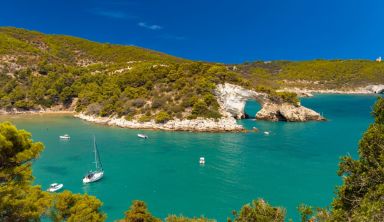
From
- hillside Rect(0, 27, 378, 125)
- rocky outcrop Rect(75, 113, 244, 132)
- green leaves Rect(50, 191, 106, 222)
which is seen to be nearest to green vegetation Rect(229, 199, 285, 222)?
green leaves Rect(50, 191, 106, 222)

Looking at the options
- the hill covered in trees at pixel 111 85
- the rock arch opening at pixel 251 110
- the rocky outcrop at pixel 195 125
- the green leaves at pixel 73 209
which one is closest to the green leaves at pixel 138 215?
the green leaves at pixel 73 209

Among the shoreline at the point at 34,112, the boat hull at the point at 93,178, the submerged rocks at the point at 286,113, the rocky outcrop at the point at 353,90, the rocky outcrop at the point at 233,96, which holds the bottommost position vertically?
the boat hull at the point at 93,178

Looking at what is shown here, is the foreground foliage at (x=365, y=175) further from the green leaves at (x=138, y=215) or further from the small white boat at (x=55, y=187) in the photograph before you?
the small white boat at (x=55, y=187)

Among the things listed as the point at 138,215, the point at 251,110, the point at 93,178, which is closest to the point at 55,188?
the point at 93,178

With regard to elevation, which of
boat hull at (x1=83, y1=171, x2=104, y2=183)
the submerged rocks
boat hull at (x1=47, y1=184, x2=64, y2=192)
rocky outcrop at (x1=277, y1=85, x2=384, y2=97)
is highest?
rocky outcrop at (x1=277, y1=85, x2=384, y2=97)

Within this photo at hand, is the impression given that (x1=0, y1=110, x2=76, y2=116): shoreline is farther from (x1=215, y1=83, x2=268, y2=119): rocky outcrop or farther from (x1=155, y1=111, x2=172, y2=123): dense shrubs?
(x1=215, y1=83, x2=268, y2=119): rocky outcrop

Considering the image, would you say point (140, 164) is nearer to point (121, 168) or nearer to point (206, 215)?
point (121, 168)
